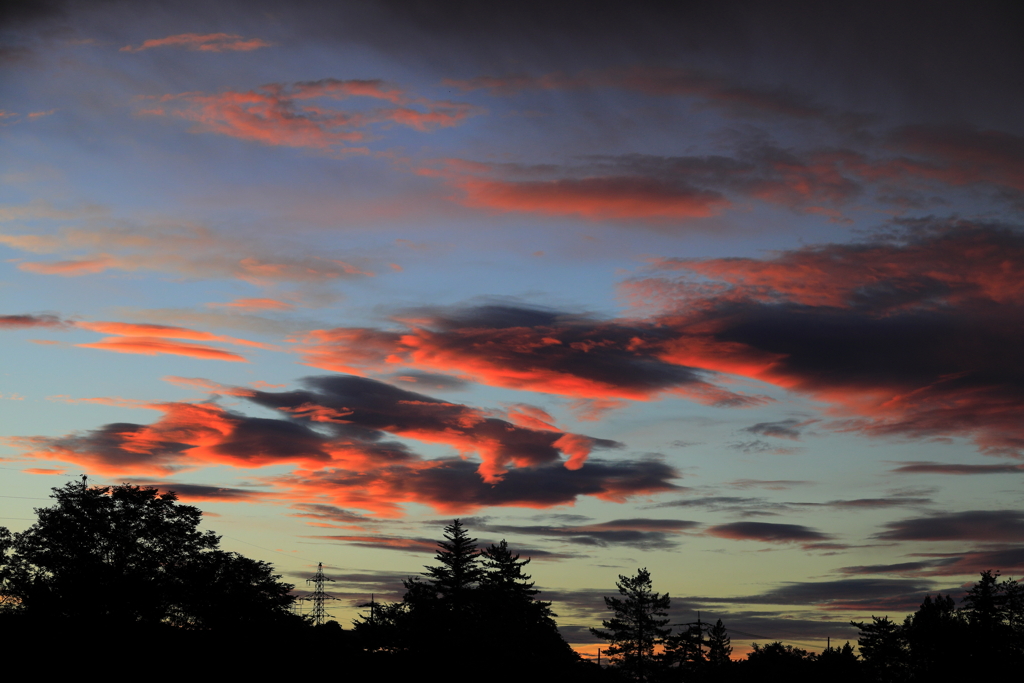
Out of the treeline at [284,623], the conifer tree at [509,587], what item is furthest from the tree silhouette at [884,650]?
the conifer tree at [509,587]

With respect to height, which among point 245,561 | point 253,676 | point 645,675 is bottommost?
point 645,675

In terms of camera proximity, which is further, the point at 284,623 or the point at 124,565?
the point at 124,565

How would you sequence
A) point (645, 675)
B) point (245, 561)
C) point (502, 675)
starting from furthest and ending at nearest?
point (645, 675) < point (245, 561) < point (502, 675)

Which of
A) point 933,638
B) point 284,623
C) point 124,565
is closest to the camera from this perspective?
point 284,623

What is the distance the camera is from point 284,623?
52.2 meters

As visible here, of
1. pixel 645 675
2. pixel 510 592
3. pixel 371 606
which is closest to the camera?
pixel 371 606

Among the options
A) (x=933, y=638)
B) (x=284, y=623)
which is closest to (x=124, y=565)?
(x=284, y=623)

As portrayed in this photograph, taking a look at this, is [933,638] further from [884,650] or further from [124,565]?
[124,565]

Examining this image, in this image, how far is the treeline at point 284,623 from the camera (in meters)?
49.9

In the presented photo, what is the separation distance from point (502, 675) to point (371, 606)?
32.6 meters

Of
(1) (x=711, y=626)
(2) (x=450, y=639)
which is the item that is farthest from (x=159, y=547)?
(1) (x=711, y=626)

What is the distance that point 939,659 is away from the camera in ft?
353

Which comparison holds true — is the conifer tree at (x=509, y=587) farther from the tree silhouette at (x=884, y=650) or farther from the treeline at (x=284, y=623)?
the tree silhouette at (x=884, y=650)

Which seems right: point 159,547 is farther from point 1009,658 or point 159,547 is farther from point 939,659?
point 1009,658
